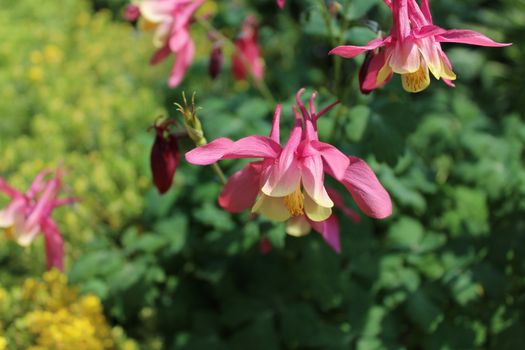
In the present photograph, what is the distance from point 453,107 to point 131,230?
133cm

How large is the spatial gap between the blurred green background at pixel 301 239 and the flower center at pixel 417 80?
1.07 ft

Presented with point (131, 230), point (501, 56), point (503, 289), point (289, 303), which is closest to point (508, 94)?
point (501, 56)

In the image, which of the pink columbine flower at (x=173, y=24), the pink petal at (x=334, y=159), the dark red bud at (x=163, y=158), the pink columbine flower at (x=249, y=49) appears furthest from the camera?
the pink columbine flower at (x=249, y=49)

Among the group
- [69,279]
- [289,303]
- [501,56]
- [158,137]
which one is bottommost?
[501,56]

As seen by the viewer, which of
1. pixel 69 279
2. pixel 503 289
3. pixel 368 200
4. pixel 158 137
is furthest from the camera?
pixel 69 279

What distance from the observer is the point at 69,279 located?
2.10m

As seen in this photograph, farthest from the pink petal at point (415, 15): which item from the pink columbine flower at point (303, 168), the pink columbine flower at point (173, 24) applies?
the pink columbine flower at point (173, 24)

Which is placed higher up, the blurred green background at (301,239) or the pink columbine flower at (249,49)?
the pink columbine flower at (249,49)

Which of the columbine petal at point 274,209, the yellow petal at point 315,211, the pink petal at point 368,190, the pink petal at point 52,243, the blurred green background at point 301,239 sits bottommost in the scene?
the blurred green background at point 301,239

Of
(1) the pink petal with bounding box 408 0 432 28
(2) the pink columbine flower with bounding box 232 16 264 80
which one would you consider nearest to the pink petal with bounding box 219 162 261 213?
(1) the pink petal with bounding box 408 0 432 28

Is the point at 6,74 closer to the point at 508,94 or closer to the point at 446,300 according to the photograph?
the point at 446,300

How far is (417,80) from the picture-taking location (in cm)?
129

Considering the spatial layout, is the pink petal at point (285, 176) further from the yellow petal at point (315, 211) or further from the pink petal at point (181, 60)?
the pink petal at point (181, 60)

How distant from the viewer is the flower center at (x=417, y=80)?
50.4 inches
